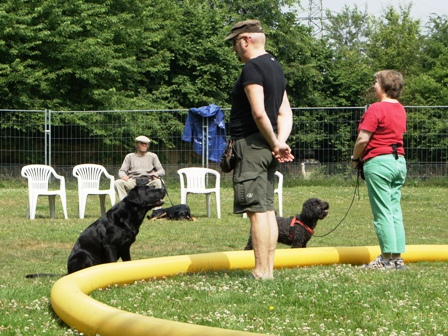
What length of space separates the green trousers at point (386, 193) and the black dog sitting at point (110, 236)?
2164 millimetres

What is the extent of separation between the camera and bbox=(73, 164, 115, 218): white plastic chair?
545 inches

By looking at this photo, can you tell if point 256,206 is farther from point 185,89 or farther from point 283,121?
point 185,89

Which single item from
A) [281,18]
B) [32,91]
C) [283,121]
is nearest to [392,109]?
[283,121]

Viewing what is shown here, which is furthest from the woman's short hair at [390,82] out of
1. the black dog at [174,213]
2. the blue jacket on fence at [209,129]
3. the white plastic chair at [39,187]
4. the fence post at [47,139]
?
the fence post at [47,139]

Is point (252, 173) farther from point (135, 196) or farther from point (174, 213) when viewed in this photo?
point (174, 213)

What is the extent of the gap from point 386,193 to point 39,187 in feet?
29.4

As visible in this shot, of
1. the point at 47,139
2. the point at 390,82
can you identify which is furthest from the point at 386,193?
the point at 47,139

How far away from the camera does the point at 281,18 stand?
4172 cm

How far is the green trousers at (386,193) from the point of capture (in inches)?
280

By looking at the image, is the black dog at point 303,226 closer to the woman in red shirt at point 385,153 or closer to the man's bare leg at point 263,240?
the woman in red shirt at point 385,153

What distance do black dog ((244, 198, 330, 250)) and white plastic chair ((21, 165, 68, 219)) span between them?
5319 millimetres

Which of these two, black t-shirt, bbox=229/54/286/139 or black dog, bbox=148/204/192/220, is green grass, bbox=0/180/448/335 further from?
black dog, bbox=148/204/192/220

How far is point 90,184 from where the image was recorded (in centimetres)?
1473

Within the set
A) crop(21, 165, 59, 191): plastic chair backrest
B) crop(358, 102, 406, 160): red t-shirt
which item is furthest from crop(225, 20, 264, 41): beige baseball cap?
crop(21, 165, 59, 191): plastic chair backrest
